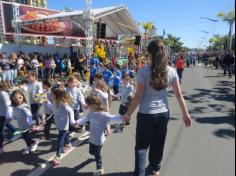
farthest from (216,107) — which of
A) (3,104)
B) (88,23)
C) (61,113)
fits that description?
(88,23)

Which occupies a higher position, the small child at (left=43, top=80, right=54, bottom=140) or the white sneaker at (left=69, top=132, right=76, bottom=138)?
the small child at (left=43, top=80, right=54, bottom=140)

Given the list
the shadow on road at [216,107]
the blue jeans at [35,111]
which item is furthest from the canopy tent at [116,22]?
the blue jeans at [35,111]

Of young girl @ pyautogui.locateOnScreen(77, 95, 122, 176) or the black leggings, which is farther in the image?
the black leggings

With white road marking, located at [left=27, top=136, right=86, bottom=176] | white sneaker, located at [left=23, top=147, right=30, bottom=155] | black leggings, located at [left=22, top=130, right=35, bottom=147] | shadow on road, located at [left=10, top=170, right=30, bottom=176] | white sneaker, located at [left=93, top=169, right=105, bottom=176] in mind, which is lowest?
shadow on road, located at [left=10, top=170, right=30, bottom=176]

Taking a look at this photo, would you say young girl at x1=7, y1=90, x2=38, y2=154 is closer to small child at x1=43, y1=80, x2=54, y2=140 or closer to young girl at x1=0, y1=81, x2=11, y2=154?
young girl at x1=0, y1=81, x2=11, y2=154

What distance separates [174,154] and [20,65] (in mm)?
12803

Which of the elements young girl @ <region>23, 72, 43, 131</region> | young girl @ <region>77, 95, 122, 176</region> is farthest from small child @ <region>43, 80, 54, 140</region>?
young girl @ <region>77, 95, 122, 176</region>

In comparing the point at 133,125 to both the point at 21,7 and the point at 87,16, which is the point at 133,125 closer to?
the point at 87,16

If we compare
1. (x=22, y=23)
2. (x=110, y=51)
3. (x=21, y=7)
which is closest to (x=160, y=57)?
(x=22, y=23)

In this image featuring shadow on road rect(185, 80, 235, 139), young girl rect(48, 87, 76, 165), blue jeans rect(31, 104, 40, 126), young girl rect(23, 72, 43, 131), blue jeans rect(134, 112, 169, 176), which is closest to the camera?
blue jeans rect(134, 112, 169, 176)

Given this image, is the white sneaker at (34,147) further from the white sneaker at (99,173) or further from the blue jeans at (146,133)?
the blue jeans at (146,133)

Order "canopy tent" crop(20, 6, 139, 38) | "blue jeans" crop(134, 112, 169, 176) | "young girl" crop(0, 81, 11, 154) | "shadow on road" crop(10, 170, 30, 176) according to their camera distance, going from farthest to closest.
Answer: "canopy tent" crop(20, 6, 139, 38) → "young girl" crop(0, 81, 11, 154) → "shadow on road" crop(10, 170, 30, 176) → "blue jeans" crop(134, 112, 169, 176)

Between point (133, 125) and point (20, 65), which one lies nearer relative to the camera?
point (133, 125)

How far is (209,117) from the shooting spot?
25.1 ft
